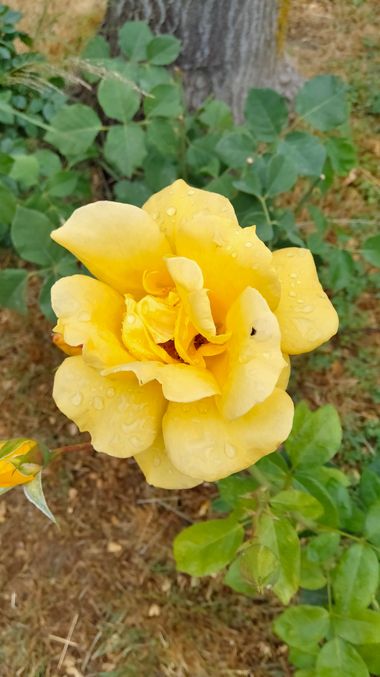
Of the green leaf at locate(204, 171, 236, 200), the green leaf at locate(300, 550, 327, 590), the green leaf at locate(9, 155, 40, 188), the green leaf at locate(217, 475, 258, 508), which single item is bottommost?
the green leaf at locate(300, 550, 327, 590)

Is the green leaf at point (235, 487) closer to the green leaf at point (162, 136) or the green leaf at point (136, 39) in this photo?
the green leaf at point (162, 136)

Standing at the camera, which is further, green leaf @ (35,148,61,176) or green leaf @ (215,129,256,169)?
green leaf @ (35,148,61,176)

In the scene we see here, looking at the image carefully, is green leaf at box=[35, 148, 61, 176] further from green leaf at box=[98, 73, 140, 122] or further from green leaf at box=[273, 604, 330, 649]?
green leaf at box=[273, 604, 330, 649]

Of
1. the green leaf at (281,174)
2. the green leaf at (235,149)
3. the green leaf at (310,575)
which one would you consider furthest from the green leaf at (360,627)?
the green leaf at (235,149)

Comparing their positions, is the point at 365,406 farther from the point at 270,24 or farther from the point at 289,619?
the point at 270,24

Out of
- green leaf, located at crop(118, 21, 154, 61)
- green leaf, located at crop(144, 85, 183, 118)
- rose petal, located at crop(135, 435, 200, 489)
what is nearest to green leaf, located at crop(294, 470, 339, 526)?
rose petal, located at crop(135, 435, 200, 489)

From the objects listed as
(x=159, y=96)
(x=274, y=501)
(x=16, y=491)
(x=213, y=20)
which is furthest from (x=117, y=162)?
(x=16, y=491)

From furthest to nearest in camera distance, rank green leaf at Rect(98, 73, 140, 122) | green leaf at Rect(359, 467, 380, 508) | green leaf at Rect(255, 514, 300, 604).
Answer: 1. green leaf at Rect(98, 73, 140, 122)
2. green leaf at Rect(359, 467, 380, 508)
3. green leaf at Rect(255, 514, 300, 604)
